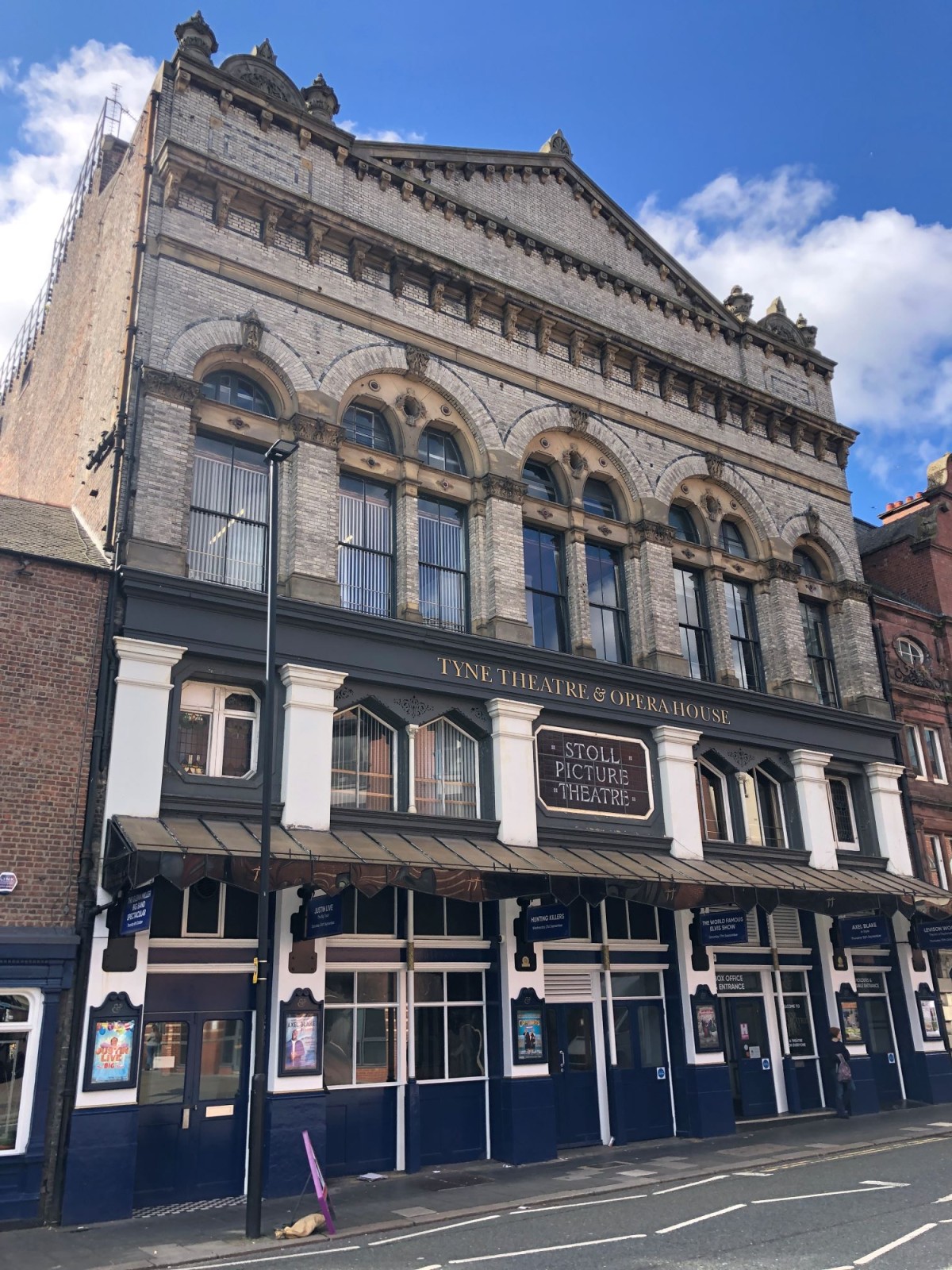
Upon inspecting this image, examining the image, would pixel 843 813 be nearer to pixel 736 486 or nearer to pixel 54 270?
pixel 736 486

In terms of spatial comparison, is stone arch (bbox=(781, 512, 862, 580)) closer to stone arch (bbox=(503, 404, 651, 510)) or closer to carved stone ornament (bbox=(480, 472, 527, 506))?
stone arch (bbox=(503, 404, 651, 510))

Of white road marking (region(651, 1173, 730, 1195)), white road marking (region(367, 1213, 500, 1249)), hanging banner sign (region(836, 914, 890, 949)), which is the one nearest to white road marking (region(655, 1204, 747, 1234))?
white road marking (region(651, 1173, 730, 1195))

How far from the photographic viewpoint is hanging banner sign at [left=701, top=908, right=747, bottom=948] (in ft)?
61.8

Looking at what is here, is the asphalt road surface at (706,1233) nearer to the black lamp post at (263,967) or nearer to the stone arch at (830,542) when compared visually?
the black lamp post at (263,967)

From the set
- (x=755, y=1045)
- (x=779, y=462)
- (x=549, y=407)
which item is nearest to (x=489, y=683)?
(x=549, y=407)

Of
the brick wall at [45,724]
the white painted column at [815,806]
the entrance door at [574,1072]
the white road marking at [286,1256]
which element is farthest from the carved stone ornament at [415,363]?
the white road marking at [286,1256]

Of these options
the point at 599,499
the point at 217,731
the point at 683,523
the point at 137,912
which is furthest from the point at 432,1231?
the point at 683,523

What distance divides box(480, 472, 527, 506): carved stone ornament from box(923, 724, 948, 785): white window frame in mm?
13293

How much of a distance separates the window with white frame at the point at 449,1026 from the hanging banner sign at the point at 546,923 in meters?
1.11

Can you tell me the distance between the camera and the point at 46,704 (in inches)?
546

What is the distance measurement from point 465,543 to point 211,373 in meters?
5.56

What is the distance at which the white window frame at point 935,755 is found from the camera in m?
26.0

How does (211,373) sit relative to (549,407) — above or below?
below

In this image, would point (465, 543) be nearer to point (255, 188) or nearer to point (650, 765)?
point (650, 765)
